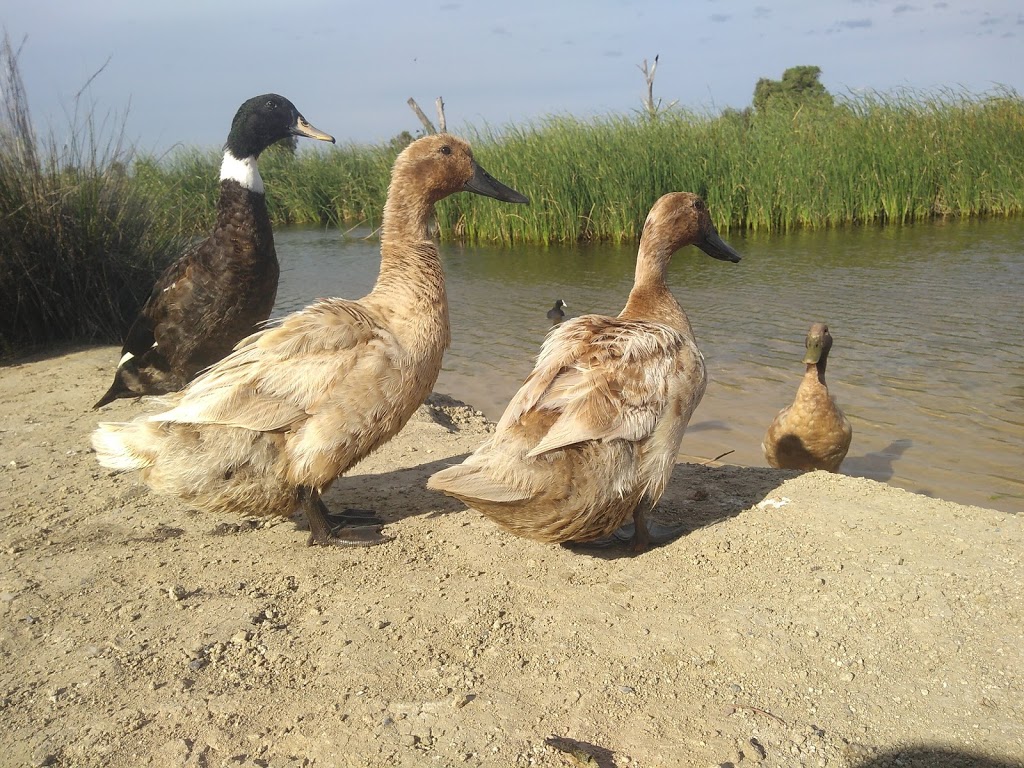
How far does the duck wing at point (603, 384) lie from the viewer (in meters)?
3.00

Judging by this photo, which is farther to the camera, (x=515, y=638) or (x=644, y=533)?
(x=644, y=533)

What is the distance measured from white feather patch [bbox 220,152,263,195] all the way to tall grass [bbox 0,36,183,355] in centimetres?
272

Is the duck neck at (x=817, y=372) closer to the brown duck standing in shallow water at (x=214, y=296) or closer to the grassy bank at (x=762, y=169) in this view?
the brown duck standing in shallow water at (x=214, y=296)

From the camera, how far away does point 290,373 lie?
10.8ft

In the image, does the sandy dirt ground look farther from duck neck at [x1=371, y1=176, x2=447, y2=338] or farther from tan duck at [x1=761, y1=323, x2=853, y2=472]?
tan duck at [x1=761, y1=323, x2=853, y2=472]

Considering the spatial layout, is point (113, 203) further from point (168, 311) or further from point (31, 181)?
point (168, 311)

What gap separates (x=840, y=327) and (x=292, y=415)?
6.50 metres

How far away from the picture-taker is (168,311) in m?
5.04

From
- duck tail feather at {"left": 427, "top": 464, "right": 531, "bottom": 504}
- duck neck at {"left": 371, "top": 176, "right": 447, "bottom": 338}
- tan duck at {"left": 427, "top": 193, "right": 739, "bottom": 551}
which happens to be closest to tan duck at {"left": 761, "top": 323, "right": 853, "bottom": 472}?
tan duck at {"left": 427, "top": 193, "right": 739, "bottom": 551}

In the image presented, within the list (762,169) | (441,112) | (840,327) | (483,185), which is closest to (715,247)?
(483,185)

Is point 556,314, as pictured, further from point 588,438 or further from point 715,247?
point 588,438

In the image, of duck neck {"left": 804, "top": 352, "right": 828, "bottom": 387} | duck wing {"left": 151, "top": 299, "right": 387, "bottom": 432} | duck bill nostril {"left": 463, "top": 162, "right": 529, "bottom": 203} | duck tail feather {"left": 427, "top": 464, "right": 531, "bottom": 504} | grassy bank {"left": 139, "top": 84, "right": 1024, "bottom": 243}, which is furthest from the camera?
grassy bank {"left": 139, "top": 84, "right": 1024, "bottom": 243}

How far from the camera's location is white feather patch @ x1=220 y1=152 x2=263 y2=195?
5172 millimetres

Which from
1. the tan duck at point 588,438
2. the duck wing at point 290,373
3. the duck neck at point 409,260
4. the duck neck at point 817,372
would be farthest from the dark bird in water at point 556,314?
the duck wing at point 290,373
